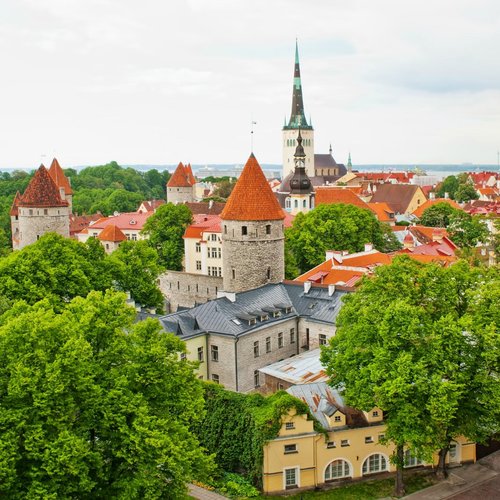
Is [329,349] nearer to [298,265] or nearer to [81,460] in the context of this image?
[81,460]

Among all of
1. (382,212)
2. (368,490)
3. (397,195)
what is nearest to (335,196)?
(382,212)

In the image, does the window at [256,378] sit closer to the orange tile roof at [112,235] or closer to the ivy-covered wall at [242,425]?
the ivy-covered wall at [242,425]

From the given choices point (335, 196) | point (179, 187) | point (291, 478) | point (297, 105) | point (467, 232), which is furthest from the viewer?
point (297, 105)

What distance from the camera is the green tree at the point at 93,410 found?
18.2m

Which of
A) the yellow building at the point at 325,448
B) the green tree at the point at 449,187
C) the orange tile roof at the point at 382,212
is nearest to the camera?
the yellow building at the point at 325,448

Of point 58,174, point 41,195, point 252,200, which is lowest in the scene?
point 252,200

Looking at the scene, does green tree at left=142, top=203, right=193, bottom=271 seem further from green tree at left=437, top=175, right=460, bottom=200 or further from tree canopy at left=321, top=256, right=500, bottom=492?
green tree at left=437, top=175, right=460, bottom=200

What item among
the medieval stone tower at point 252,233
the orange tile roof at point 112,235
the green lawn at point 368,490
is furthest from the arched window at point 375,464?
the orange tile roof at point 112,235

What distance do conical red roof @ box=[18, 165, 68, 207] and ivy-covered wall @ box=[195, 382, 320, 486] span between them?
3128 cm

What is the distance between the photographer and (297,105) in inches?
4995

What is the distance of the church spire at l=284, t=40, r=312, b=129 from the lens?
125250 millimetres

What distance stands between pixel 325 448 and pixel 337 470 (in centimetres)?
117

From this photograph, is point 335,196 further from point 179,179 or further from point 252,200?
point 252,200

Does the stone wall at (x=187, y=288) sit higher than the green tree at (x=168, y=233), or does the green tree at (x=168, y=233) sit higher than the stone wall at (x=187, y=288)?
the green tree at (x=168, y=233)
